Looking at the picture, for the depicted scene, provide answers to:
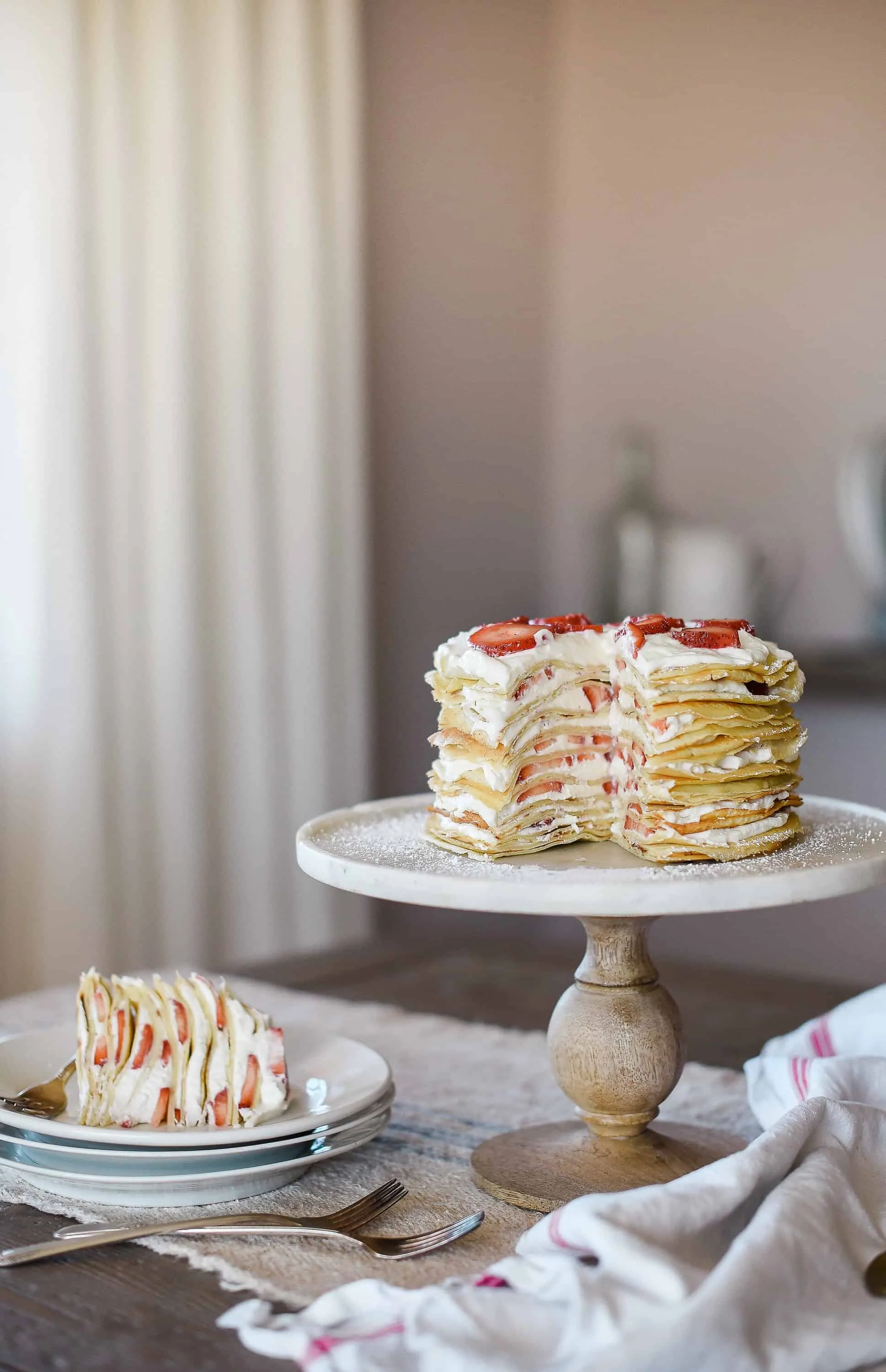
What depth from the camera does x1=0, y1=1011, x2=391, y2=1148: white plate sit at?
89cm

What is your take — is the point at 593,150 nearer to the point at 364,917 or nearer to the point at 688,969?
the point at 364,917

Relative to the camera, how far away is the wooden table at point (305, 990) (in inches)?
28.3

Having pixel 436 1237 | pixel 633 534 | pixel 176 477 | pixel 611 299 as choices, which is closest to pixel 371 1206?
pixel 436 1237

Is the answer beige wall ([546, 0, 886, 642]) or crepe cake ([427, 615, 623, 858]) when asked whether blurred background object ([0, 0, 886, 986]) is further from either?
crepe cake ([427, 615, 623, 858])

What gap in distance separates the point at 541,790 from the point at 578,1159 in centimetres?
27

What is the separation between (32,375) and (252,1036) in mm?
1827

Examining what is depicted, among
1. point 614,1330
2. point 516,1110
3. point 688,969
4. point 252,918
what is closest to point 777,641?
point 252,918

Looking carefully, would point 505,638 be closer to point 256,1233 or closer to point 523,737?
point 523,737

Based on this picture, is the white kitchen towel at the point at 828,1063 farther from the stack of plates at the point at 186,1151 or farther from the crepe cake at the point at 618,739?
the stack of plates at the point at 186,1151

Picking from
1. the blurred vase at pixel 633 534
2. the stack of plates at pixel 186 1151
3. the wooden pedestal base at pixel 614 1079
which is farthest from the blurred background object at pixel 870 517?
the stack of plates at pixel 186 1151

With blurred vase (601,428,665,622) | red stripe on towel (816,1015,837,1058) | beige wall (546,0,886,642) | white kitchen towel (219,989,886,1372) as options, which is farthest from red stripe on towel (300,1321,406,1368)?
blurred vase (601,428,665,622)

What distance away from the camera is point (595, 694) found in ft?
→ 3.64

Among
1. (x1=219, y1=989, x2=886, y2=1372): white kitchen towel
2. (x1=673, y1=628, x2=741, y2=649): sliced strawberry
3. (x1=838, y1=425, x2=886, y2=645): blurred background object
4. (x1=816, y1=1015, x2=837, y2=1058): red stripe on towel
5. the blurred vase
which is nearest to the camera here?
(x1=219, y1=989, x2=886, y2=1372): white kitchen towel

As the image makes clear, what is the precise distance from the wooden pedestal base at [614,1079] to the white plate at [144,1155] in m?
0.14
